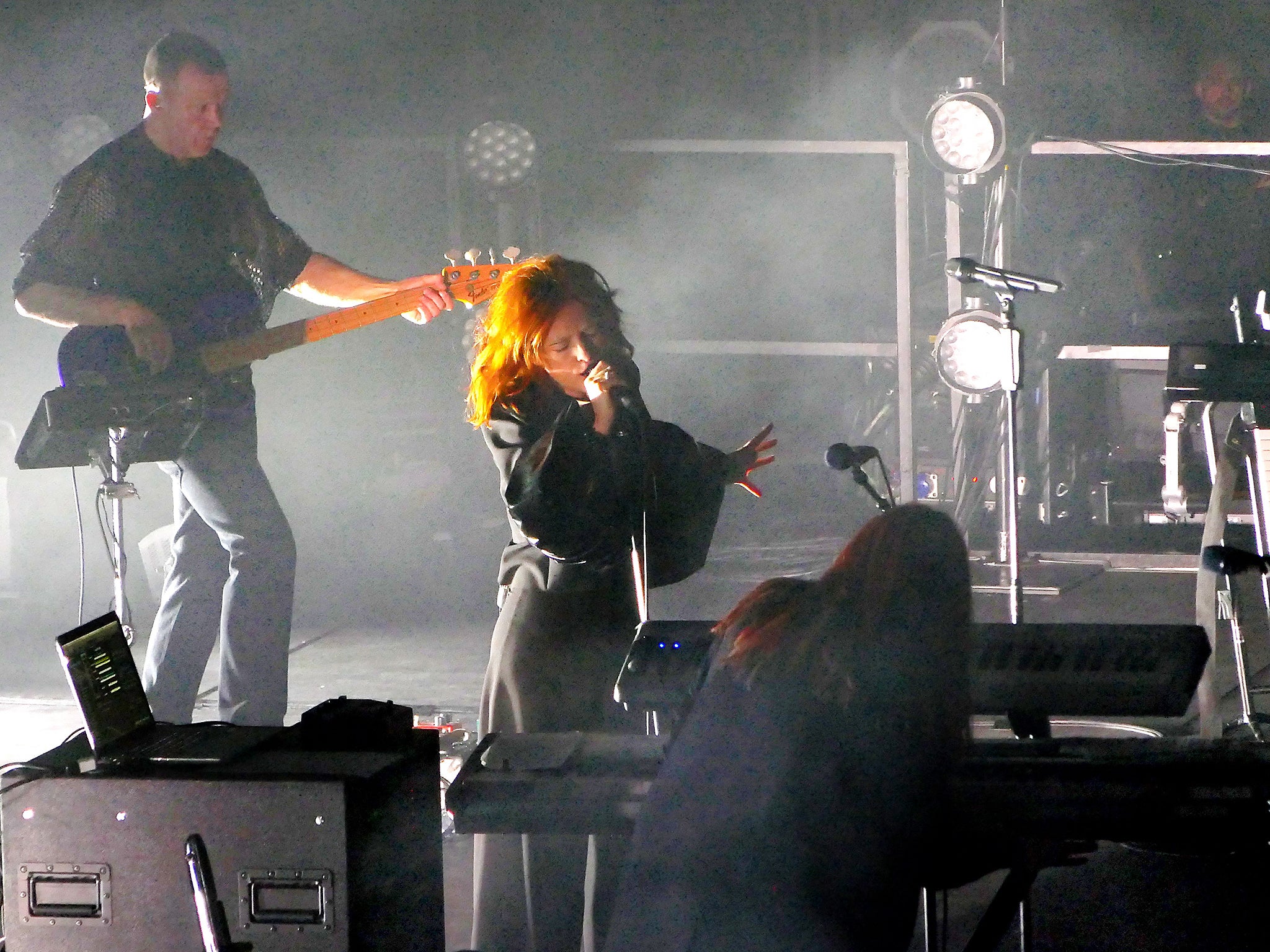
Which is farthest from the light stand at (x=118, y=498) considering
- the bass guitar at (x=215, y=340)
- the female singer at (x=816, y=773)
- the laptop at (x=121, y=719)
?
the female singer at (x=816, y=773)

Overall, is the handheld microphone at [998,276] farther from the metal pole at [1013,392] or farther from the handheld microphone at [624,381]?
the handheld microphone at [624,381]

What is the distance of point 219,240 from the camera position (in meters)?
3.37

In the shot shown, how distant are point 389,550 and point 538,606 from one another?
520 centimetres

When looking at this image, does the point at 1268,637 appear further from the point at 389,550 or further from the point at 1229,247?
the point at 389,550

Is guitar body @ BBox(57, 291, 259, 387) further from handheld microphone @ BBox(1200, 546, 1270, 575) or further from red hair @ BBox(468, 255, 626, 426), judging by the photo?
handheld microphone @ BBox(1200, 546, 1270, 575)

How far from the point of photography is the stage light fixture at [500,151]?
589 centimetres

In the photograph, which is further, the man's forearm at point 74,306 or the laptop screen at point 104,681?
the man's forearm at point 74,306

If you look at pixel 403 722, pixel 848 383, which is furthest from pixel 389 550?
pixel 403 722

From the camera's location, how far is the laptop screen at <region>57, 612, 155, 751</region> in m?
1.92

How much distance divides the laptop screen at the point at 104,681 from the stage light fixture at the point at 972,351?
3940mm

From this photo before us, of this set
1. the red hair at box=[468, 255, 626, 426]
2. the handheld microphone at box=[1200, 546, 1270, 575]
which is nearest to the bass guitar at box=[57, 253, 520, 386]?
the red hair at box=[468, 255, 626, 426]

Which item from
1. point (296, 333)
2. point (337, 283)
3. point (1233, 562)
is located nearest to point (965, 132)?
point (337, 283)

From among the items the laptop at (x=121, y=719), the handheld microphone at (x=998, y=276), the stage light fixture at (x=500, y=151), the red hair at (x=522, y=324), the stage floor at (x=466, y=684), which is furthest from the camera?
the stage light fixture at (x=500, y=151)

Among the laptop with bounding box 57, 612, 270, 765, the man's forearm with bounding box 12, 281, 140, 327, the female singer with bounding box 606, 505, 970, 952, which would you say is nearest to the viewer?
the female singer with bounding box 606, 505, 970, 952
